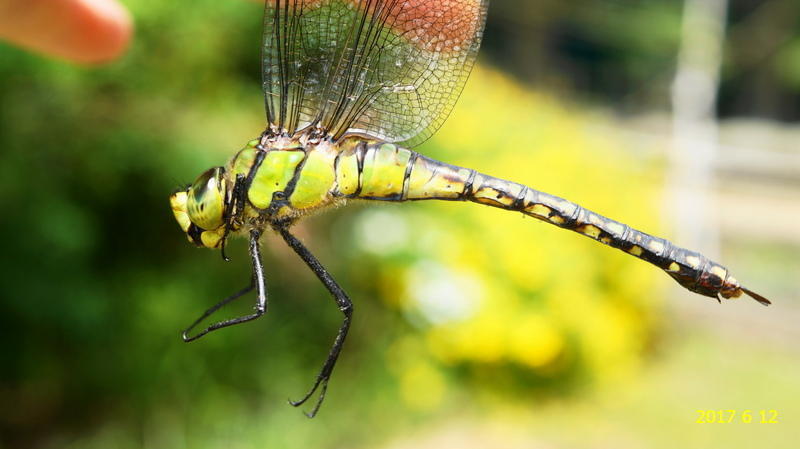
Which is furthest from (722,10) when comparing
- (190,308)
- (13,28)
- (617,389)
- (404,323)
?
(13,28)

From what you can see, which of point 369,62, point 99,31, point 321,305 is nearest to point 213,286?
point 321,305

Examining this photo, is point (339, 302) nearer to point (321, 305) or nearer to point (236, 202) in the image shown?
point (236, 202)

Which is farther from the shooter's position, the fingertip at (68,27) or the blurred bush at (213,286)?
the blurred bush at (213,286)

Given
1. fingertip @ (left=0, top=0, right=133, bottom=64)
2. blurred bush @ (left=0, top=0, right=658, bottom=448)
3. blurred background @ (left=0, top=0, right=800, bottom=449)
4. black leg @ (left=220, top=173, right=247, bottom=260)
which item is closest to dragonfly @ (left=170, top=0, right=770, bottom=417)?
black leg @ (left=220, top=173, right=247, bottom=260)

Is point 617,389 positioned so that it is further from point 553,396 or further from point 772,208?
point 772,208

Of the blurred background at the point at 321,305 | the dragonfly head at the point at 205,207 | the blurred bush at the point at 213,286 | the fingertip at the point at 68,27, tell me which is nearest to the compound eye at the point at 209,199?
the dragonfly head at the point at 205,207

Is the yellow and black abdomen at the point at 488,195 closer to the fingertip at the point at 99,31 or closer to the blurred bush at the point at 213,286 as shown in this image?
the fingertip at the point at 99,31
